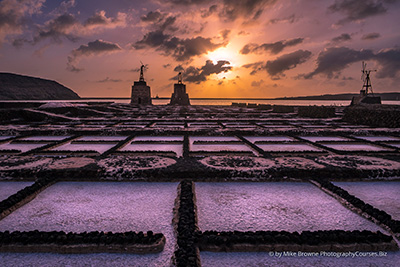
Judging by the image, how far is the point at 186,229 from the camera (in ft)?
8.35

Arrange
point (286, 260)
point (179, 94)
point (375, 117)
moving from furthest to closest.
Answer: point (179, 94) → point (375, 117) → point (286, 260)

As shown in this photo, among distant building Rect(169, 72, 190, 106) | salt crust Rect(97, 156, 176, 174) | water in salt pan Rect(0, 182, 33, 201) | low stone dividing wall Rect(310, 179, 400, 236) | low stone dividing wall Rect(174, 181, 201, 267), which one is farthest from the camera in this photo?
distant building Rect(169, 72, 190, 106)

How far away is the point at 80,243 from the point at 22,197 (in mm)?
1796

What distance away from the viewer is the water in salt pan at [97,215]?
2.16m

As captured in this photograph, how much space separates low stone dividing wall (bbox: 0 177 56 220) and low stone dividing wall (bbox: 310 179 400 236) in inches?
188

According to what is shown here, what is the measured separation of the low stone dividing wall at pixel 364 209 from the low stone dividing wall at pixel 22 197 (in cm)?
477

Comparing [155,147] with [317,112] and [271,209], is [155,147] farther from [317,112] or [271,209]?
[317,112]

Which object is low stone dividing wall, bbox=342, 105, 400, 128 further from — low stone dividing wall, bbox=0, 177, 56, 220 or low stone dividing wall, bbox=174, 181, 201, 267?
low stone dividing wall, bbox=0, 177, 56, 220

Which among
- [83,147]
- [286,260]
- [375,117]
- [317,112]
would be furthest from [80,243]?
[317,112]

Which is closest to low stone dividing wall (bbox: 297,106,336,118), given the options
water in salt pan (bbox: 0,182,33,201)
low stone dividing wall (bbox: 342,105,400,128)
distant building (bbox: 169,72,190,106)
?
low stone dividing wall (bbox: 342,105,400,128)

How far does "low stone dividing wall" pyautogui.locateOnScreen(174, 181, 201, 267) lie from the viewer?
6.88 feet

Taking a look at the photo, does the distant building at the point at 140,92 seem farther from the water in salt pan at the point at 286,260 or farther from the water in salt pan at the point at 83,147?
the water in salt pan at the point at 286,260

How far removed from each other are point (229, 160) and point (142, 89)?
1608 inches

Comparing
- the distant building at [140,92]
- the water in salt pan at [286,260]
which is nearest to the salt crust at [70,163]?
the water in salt pan at [286,260]
